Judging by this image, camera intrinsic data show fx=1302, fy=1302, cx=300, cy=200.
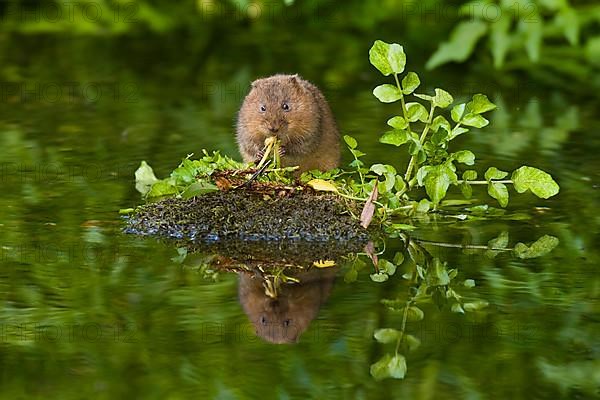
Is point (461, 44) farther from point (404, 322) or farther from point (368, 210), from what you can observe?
point (404, 322)

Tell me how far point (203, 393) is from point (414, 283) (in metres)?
1.38

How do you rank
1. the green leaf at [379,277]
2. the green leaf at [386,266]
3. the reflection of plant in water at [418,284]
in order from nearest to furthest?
the reflection of plant in water at [418,284] → the green leaf at [379,277] → the green leaf at [386,266]

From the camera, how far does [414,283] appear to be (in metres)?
5.07

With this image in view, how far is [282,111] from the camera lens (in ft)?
20.1

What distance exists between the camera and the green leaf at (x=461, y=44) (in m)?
10.1

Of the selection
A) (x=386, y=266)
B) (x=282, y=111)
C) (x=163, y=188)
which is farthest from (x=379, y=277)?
(x=163, y=188)

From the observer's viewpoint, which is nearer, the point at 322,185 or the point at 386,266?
the point at 386,266

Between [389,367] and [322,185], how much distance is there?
180 cm

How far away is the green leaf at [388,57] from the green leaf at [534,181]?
719 mm

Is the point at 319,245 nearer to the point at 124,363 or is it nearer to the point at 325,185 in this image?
the point at 325,185

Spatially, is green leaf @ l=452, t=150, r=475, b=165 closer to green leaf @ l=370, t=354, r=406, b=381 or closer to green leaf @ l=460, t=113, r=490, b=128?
green leaf @ l=460, t=113, r=490, b=128

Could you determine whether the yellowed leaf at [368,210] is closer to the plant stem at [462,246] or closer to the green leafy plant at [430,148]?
the green leafy plant at [430,148]

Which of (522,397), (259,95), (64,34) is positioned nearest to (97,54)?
(64,34)

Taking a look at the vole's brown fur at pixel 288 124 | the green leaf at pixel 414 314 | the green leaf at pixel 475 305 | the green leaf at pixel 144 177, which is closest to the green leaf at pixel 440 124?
the vole's brown fur at pixel 288 124
